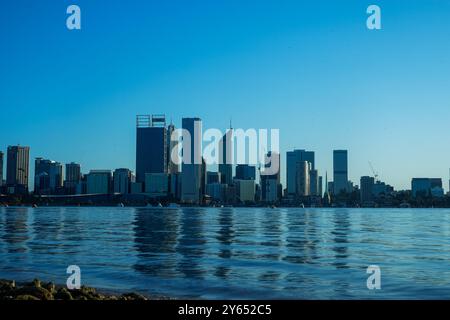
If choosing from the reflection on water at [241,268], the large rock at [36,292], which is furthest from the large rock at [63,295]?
the reflection on water at [241,268]

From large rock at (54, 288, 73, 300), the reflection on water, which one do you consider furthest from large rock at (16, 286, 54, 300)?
the reflection on water

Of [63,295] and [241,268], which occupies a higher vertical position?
[63,295]

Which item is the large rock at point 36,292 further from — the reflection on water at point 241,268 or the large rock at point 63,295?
the reflection on water at point 241,268

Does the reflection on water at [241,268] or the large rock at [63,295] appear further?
the reflection on water at [241,268]

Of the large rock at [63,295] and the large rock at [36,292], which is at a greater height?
the large rock at [36,292]

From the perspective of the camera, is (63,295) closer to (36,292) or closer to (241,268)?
(36,292)

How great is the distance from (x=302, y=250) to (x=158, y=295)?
20322 mm

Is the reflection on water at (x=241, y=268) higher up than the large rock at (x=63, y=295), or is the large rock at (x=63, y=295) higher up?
the large rock at (x=63, y=295)

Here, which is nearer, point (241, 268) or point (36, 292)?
point (36, 292)

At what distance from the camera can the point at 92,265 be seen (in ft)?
95.6

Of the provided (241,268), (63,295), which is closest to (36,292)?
(63,295)

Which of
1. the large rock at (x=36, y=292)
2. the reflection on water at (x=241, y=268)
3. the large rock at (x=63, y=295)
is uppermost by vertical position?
the large rock at (x=36, y=292)
